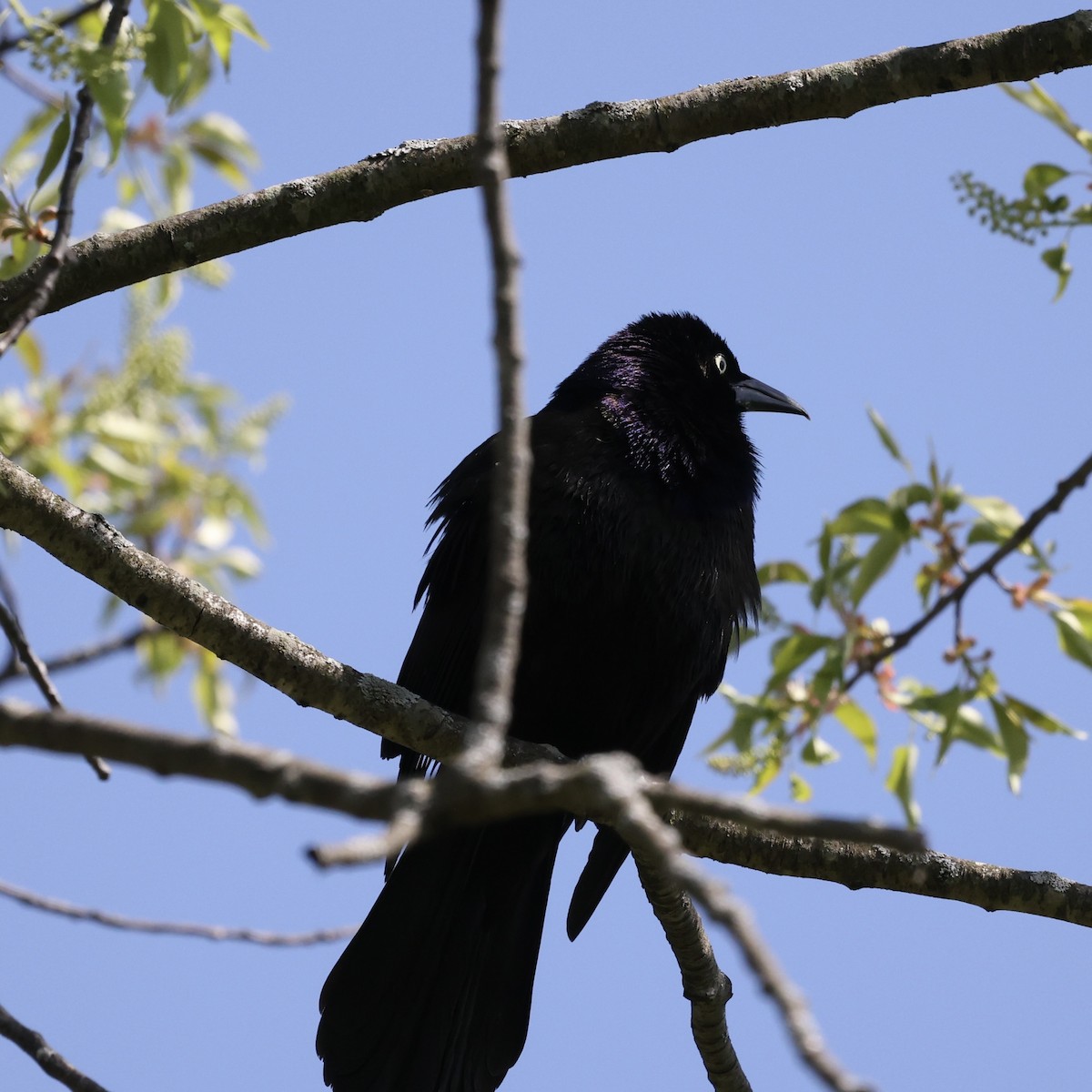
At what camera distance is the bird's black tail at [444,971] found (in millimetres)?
3629

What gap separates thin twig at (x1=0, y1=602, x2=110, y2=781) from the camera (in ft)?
8.93

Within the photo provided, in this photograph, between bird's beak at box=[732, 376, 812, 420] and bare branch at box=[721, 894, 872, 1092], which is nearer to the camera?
bare branch at box=[721, 894, 872, 1092]

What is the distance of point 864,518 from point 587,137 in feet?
3.91

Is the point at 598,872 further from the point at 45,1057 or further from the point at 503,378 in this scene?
the point at 503,378

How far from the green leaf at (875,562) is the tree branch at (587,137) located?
1055 millimetres

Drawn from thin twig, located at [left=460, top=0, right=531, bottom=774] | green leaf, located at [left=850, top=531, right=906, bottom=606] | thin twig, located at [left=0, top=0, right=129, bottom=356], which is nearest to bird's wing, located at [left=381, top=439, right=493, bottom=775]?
green leaf, located at [left=850, top=531, right=906, bottom=606]

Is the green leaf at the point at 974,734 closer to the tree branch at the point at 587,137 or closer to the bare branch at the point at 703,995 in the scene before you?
the bare branch at the point at 703,995

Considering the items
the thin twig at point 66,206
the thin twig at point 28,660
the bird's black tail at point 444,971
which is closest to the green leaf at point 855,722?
the bird's black tail at point 444,971

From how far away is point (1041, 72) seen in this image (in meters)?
3.04

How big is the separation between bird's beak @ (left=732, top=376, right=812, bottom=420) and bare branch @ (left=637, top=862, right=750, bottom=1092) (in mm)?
2083

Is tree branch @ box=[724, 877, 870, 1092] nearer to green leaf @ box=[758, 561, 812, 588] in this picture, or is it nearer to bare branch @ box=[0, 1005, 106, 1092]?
bare branch @ box=[0, 1005, 106, 1092]

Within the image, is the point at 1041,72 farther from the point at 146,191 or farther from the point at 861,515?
the point at 146,191

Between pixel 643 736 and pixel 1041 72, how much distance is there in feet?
6.54

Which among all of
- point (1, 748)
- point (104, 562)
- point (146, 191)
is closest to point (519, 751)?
point (104, 562)
